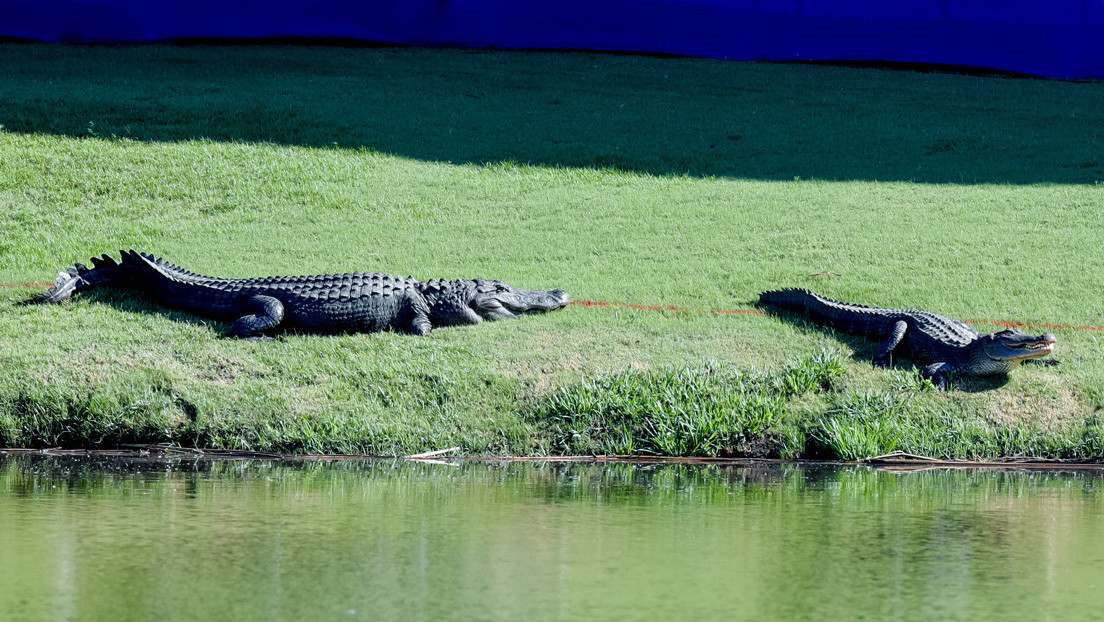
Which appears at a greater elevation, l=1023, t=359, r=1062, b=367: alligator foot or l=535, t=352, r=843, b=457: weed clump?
l=1023, t=359, r=1062, b=367: alligator foot

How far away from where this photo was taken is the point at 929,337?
8.19 metres

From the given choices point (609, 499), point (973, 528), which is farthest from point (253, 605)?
point (973, 528)

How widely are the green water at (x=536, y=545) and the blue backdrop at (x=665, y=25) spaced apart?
1461 centimetres

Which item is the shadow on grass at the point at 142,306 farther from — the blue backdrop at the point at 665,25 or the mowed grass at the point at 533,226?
the blue backdrop at the point at 665,25

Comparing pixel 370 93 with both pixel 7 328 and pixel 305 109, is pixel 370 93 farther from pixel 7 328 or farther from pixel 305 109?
pixel 7 328


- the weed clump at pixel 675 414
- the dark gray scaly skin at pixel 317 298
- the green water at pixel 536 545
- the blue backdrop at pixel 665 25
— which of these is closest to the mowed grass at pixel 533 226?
the weed clump at pixel 675 414

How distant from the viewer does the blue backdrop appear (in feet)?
65.2

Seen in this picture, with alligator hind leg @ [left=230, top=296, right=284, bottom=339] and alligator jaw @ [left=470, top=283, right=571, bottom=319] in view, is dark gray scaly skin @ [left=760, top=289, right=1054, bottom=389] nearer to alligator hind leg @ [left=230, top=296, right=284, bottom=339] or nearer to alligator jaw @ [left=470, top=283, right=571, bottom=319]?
alligator jaw @ [left=470, top=283, right=571, bottom=319]

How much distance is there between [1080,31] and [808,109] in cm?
565

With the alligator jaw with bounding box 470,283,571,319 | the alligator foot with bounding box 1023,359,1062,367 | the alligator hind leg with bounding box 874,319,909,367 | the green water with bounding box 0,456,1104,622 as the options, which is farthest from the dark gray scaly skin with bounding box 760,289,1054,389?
the alligator jaw with bounding box 470,283,571,319

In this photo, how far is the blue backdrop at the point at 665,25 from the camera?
1988cm

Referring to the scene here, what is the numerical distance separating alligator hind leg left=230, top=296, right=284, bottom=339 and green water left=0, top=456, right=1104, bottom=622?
1.90m

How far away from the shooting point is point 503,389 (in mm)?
7605

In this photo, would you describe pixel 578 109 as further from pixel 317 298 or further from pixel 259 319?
pixel 259 319
